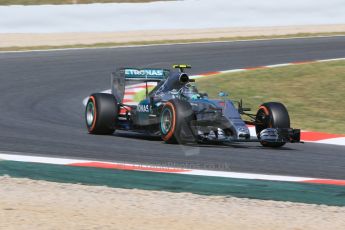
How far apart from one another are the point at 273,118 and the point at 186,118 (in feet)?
3.79

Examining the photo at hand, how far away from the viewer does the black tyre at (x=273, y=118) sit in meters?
10.4

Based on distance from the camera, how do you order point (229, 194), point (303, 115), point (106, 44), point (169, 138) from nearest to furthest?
point (229, 194) → point (169, 138) → point (303, 115) → point (106, 44)

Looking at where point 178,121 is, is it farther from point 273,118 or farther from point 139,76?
point 139,76

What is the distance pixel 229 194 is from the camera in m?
7.46

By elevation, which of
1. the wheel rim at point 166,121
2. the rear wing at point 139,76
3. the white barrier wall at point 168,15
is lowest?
the wheel rim at point 166,121

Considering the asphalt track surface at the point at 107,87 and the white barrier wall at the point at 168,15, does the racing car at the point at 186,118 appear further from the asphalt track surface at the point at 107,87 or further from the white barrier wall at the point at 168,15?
the white barrier wall at the point at 168,15

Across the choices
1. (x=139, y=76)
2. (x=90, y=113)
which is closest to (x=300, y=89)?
(x=139, y=76)

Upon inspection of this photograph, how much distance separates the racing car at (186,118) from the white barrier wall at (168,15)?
15.2m

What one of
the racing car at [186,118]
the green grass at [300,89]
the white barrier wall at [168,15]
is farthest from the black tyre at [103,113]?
the white barrier wall at [168,15]

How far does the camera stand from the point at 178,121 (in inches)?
392

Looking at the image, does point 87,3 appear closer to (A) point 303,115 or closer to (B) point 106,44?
(B) point 106,44

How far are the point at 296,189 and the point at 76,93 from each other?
8875 mm

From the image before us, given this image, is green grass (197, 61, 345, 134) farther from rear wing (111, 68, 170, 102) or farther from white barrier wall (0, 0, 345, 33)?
white barrier wall (0, 0, 345, 33)

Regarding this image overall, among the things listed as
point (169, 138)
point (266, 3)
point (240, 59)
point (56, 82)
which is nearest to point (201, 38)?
point (266, 3)
